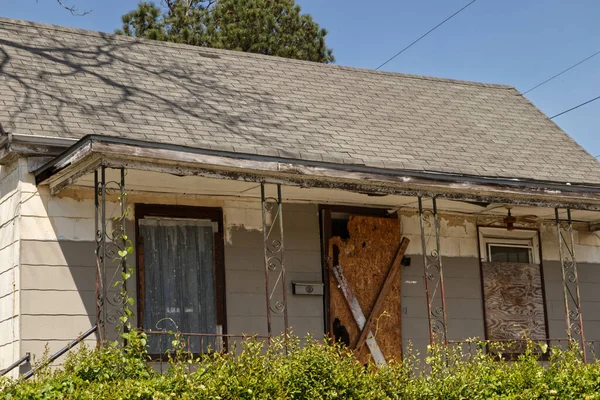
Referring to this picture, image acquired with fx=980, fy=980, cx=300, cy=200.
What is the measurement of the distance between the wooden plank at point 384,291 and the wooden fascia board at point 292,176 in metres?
1.42

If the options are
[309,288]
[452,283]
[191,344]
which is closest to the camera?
[191,344]

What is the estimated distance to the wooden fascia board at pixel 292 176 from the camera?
1003 centimetres

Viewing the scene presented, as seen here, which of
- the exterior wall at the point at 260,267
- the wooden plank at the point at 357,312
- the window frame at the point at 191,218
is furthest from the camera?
the wooden plank at the point at 357,312

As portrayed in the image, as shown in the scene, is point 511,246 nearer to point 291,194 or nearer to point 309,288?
point 309,288

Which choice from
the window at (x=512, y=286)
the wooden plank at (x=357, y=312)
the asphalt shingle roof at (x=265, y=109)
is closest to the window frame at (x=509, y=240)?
the window at (x=512, y=286)

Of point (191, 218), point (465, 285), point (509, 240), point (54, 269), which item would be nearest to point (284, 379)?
point (54, 269)

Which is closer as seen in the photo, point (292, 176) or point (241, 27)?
point (292, 176)

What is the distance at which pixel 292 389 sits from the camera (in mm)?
9094

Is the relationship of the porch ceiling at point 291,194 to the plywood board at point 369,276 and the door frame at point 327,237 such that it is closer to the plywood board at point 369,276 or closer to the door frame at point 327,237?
the door frame at point 327,237

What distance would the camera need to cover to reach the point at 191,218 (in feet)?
40.0

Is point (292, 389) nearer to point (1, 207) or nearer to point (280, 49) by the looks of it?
point (1, 207)

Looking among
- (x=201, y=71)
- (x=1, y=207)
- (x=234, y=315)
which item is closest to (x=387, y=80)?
(x=201, y=71)

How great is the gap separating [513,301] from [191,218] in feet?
16.7

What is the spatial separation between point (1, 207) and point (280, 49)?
19.3m
